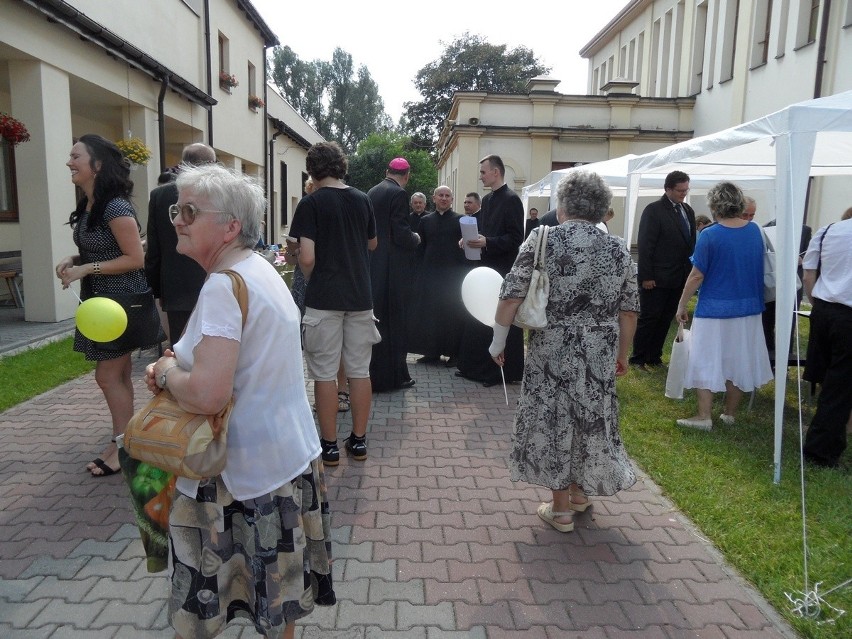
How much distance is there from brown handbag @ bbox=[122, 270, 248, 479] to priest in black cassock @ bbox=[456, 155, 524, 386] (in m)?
4.44

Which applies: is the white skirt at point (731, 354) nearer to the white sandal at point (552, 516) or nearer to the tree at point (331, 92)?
the white sandal at point (552, 516)

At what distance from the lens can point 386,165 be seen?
48031 mm

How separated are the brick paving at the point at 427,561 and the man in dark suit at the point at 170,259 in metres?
1.16

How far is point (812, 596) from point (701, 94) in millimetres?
21099

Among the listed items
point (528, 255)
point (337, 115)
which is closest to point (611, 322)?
point (528, 255)

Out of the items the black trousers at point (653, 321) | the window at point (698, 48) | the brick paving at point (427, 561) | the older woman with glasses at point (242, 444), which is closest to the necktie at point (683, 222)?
the black trousers at point (653, 321)

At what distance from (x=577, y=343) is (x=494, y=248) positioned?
318cm

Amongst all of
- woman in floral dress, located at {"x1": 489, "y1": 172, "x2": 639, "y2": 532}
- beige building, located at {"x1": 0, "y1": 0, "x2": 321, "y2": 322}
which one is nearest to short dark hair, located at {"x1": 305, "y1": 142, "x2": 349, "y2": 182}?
woman in floral dress, located at {"x1": 489, "y1": 172, "x2": 639, "y2": 532}

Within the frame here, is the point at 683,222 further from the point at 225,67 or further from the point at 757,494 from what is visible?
the point at 225,67

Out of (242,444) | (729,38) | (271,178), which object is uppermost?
(729,38)

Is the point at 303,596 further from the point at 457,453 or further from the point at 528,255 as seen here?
the point at 457,453

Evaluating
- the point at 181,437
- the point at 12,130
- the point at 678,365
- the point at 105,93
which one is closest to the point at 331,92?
the point at 105,93

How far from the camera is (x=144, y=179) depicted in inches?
468

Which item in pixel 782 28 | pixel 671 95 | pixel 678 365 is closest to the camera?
pixel 678 365
